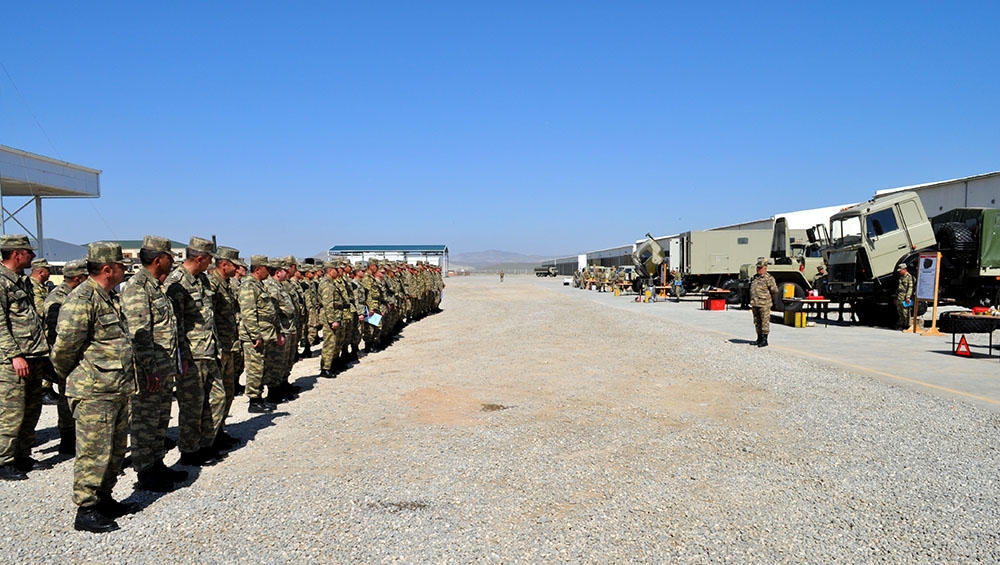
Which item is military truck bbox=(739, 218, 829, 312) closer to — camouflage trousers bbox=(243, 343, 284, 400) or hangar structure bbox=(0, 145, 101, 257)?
camouflage trousers bbox=(243, 343, 284, 400)

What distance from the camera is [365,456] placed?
516cm

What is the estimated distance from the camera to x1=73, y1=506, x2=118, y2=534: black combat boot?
3.75 metres

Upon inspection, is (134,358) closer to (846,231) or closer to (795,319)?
(795,319)

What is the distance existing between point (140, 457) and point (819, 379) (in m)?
7.77

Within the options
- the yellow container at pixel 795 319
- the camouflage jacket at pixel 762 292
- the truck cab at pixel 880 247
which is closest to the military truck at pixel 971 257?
the truck cab at pixel 880 247

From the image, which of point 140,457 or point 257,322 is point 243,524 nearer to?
point 140,457

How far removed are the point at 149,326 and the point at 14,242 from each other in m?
2.02

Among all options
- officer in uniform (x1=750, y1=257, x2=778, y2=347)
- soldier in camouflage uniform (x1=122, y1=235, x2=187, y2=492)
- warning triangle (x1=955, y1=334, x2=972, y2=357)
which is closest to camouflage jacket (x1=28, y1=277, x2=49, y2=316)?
soldier in camouflage uniform (x1=122, y1=235, x2=187, y2=492)

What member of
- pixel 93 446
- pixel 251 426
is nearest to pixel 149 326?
pixel 93 446

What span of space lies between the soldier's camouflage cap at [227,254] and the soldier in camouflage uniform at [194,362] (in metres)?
1.07

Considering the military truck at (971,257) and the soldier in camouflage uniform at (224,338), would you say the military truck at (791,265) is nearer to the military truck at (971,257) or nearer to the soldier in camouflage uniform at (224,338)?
the military truck at (971,257)

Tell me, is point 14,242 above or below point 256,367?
above

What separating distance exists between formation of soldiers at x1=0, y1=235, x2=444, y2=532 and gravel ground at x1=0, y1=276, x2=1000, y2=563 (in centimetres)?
26

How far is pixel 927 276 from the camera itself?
12891mm
